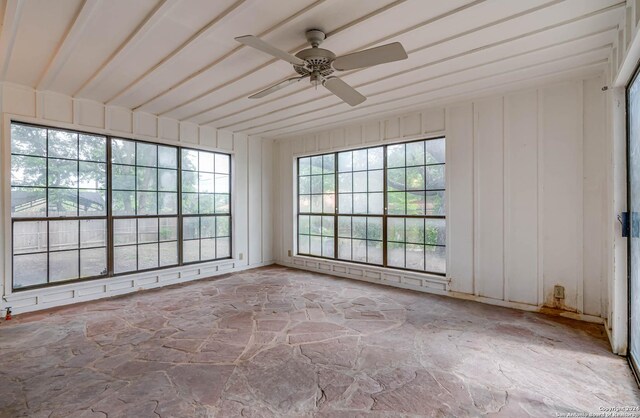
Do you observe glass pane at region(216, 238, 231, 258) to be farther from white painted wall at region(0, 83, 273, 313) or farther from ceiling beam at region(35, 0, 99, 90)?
ceiling beam at region(35, 0, 99, 90)

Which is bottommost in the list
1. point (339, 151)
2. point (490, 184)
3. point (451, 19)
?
point (490, 184)

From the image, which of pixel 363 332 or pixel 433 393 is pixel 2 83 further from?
pixel 433 393

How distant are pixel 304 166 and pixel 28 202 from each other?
459 cm

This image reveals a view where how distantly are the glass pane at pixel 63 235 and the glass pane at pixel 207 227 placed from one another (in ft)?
6.40

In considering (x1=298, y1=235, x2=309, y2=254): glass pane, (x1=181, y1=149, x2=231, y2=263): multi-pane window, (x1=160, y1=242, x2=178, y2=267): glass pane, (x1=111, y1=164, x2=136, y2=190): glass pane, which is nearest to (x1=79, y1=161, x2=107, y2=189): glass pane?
(x1=111, y1=164, x2=136, y2=190): glass pane

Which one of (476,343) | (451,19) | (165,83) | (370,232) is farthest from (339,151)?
(476,343)

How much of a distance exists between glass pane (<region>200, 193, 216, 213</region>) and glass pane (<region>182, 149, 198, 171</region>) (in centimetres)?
56

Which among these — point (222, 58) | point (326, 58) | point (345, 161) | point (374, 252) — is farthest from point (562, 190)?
point (222, 58)

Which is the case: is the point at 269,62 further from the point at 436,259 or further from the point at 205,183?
the point at 436,259

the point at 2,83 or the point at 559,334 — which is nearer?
the point at 559,334

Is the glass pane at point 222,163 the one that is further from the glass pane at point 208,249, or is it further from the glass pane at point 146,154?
the glass pane at point 208,249

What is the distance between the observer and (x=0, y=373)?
253 cm

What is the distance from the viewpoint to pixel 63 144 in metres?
4.39

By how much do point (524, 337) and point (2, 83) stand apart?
683 cm
